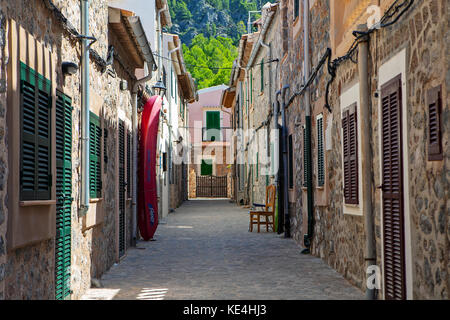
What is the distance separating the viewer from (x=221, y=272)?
348 inches

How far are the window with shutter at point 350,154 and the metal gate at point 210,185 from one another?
33.0m

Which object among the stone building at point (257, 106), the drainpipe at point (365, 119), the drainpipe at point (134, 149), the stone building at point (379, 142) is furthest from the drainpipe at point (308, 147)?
the stone building at point (257, 106)

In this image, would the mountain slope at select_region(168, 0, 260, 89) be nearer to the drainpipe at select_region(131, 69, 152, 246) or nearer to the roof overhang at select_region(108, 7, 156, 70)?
the drainpipe at select_region(131, 69, 152, 246)

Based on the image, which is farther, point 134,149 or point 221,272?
point 134,149

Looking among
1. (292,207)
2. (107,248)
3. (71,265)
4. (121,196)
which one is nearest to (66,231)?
(71,265)

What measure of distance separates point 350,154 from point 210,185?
3344cm

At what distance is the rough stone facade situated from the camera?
4297 millimetres

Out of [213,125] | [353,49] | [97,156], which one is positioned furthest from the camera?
[213,125]

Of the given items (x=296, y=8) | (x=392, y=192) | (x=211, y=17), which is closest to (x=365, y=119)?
(x=392, y=192)

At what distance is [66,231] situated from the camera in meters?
6.32

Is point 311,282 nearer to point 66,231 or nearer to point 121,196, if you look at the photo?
point 66,231

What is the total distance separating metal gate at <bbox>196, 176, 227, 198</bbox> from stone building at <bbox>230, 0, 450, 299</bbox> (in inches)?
1168

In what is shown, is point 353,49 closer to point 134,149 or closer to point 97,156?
point 97,156
